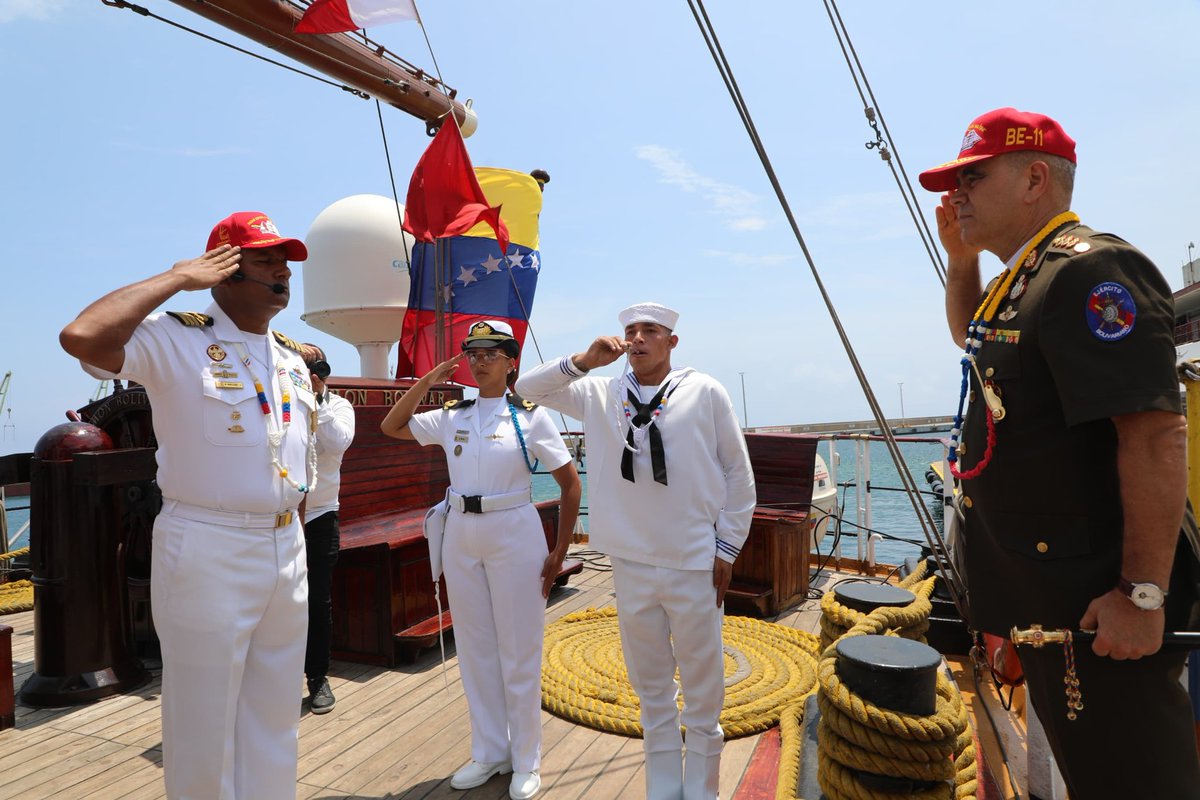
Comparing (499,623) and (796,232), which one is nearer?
(796,232)

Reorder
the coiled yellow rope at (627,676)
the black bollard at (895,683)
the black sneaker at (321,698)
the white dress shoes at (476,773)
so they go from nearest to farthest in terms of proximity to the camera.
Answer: the black bollard at (895,683) → the white dress shoes at (476,773) → the coiled yellow rope at (627,676) → the black sneaker at (321,698)

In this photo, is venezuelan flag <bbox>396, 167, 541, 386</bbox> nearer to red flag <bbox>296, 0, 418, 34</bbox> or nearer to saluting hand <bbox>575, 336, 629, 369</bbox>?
red flag <bbox>296, 0, 418, 34</bbox>

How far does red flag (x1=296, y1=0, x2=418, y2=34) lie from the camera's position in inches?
230

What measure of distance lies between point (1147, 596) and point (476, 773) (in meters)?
2.59

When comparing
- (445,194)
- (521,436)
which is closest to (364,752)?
(521,436)

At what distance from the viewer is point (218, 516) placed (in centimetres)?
207

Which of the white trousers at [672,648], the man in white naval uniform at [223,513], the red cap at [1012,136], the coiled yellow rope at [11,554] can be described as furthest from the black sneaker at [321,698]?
the coiled yellow rope at [11,554]

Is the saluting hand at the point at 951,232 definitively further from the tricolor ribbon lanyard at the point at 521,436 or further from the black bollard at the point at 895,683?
the tricolor ribbon lanyard at the point at 521,436

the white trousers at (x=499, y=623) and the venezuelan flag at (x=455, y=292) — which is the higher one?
the venezuelan flag at (x=455, y=292)

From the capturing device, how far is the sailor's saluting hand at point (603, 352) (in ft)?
8.95

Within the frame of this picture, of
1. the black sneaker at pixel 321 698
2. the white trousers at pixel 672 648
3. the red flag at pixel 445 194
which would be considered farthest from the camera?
the red flag at pixel 445 194

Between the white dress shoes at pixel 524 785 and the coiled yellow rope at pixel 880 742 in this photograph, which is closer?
the coiled yellow rope at pixel 880 742

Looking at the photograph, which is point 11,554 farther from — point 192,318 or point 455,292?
point 192,318

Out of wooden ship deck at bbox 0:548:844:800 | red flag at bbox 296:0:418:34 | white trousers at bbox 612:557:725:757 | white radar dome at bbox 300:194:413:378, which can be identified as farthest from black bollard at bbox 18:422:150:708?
white radar dome at bbox 300:194:413:378
